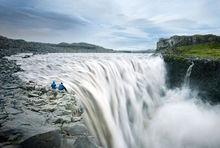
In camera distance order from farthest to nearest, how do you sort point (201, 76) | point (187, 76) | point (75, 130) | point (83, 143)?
1. point (187, 76)
2. point (201, 76)
3. point (75, 130)
4. point (83, 143)

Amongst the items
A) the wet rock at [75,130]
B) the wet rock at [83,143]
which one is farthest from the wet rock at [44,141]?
the wet rock at [75,130]

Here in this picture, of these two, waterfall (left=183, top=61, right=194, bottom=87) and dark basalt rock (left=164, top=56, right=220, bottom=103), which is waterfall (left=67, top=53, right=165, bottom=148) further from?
waterfall (left=183, top=61, right=194, bottom=87)

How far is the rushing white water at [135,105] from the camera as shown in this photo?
15141 millimetres

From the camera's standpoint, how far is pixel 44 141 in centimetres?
797

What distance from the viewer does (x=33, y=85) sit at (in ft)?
50.2

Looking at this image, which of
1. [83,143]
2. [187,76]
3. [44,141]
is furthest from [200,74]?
[44,141]

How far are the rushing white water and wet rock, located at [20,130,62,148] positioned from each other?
4.43 meters

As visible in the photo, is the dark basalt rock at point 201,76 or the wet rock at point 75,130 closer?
the wet rock at point 75,130

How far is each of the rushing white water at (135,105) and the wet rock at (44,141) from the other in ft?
14.5

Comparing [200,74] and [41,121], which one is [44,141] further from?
[200,74]

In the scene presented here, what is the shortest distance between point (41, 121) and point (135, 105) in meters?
14.6

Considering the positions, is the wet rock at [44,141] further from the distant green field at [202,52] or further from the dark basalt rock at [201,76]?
the distant green field at [202,52]

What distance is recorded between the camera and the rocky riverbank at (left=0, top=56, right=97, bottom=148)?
8.05m

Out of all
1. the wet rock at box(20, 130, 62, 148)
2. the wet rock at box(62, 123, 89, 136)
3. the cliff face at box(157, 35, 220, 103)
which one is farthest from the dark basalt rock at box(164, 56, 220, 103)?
the wet rock at box(20, 130, 62, 148)
